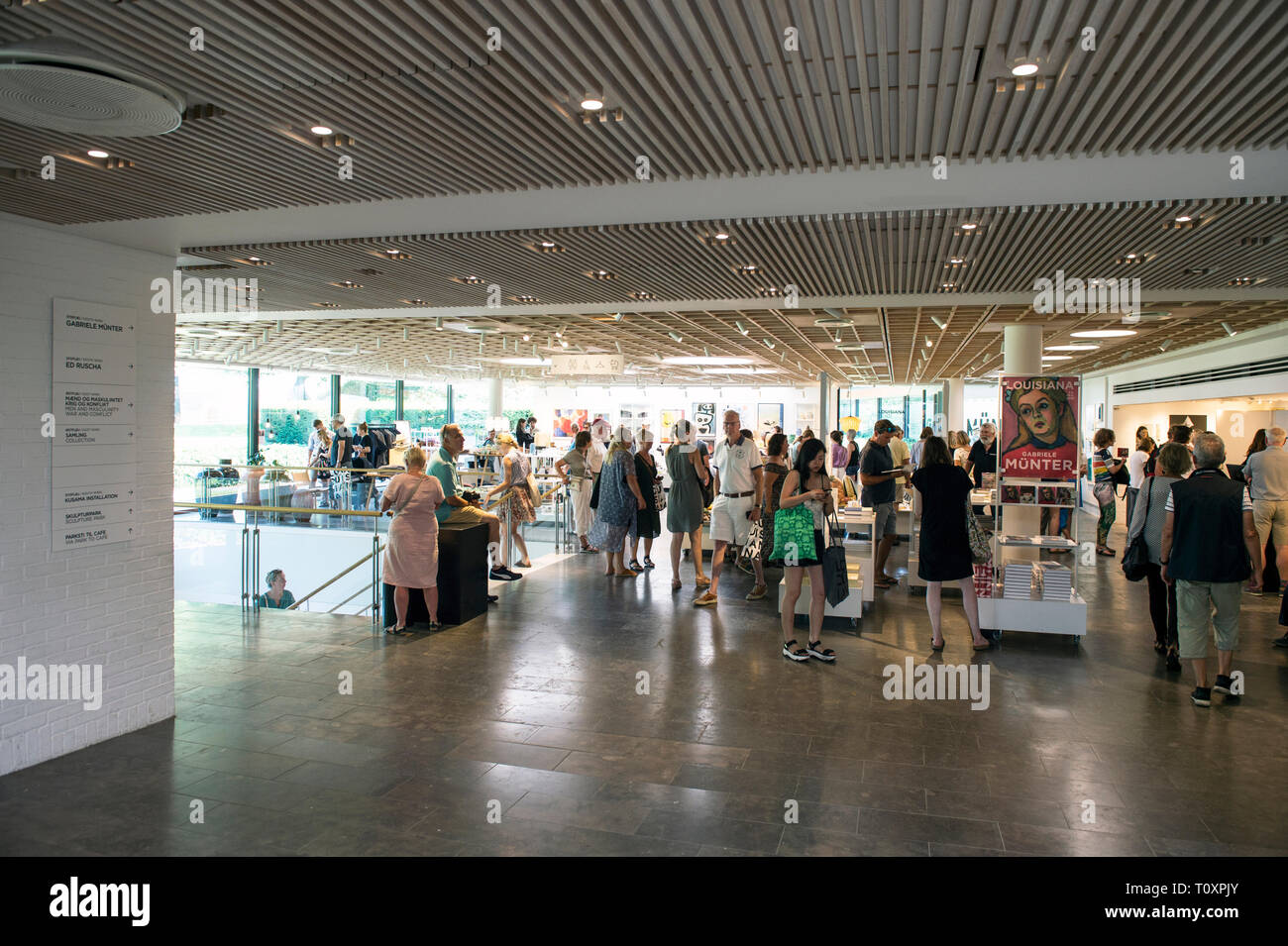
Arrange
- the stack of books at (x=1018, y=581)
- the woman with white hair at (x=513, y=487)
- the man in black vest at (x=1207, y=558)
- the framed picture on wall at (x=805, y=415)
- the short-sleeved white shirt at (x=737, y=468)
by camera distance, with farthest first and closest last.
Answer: the framed picture on wall at (x=805, y=415), the woman with white hair at (x=513, y=487), the short-sleeved white shirt at (x=737, y=468), the stack of books at (x=1018, y=581), the man in black vest at (x=1207, y=558)

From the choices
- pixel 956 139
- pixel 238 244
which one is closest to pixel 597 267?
pixel 238 244

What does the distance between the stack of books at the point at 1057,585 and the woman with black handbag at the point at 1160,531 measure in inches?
18.1

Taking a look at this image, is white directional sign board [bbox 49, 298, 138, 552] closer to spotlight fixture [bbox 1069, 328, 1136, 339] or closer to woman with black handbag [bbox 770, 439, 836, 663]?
woman with black handbag [bbox 770, 439, 836, 663]

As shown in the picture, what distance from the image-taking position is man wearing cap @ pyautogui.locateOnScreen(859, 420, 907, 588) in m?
8.72

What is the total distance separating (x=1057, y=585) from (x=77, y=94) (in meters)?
6.94

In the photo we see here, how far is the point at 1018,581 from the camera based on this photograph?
22.5ft

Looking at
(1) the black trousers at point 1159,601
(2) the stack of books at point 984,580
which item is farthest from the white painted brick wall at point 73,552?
(1) the black trousers at point 1159,601

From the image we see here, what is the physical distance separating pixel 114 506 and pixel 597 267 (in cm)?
397

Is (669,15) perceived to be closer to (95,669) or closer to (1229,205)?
(1229,205)

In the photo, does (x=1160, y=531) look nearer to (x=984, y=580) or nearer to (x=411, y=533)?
(x=984, y=580)

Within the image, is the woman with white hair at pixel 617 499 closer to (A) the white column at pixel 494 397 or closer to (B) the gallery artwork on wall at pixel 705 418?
(B) the gallery artwork on wall at pixel 705 418

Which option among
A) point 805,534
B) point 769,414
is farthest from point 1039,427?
point 769,414

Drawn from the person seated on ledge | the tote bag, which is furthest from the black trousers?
the person seated on ledge

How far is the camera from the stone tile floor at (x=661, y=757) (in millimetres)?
3611
